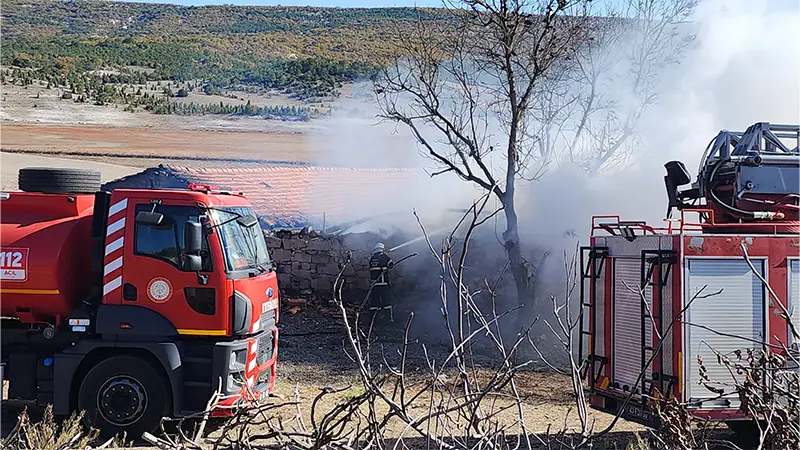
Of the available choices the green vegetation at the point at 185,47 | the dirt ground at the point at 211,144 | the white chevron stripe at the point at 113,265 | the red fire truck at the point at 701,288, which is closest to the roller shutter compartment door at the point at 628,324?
the red fire truck at the point at 701,288

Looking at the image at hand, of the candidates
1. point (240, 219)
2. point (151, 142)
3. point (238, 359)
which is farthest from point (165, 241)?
point (151, 142)

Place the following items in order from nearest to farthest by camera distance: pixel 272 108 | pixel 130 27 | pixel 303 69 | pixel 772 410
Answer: pixel 772 410
pixel 272 108
pixel 303 69
pixel 130 27

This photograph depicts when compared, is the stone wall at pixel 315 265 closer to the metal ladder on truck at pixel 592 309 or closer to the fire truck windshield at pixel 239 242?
the fire truck windshield at pixel 239 242

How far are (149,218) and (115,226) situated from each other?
A: 400 millimetres

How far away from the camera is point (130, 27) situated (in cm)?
6303

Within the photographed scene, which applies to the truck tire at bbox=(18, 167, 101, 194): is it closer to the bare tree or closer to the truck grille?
the truck grille

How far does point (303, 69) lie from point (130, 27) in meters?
20.7

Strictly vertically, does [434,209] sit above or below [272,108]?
below

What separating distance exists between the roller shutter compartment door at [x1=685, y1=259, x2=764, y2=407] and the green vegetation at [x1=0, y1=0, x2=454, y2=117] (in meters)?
30.1

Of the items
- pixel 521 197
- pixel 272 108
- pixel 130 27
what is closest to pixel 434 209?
pixel 521 197

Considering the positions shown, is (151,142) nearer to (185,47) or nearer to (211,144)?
(211,144)

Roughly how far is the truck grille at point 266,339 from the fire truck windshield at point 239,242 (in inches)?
21.0

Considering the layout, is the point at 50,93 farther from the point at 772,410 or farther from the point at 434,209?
the point at 772,410

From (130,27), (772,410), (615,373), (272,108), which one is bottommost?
(615,373)
